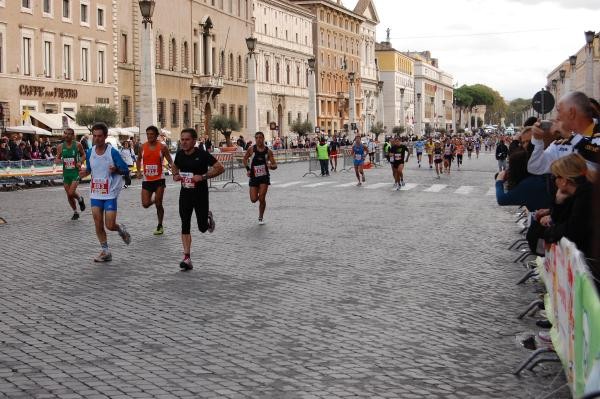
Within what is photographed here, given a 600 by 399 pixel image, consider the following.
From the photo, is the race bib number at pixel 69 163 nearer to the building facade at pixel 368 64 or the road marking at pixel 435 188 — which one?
the road marking at pixel 435 188

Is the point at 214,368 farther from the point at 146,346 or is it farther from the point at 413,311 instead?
the point at 413,311

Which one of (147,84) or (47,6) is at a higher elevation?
(47,6)

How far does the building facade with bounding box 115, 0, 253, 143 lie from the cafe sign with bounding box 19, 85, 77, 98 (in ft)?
22.2

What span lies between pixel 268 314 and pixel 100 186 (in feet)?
15.2

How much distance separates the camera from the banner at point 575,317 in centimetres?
469

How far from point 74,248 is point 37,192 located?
1558 cm

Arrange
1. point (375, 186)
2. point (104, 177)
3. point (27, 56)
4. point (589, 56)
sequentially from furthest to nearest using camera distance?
point (27, 56) → point (589, 56) → point (375, 186) → point (104, 177)

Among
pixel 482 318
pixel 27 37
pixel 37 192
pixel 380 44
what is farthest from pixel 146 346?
pixel 380 44

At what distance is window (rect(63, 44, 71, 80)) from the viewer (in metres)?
50.6

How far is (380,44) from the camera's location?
156 m

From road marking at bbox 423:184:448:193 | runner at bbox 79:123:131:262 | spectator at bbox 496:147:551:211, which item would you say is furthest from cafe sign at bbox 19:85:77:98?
spectator at bbox 496:147:551:211

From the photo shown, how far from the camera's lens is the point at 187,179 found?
12.3 meters

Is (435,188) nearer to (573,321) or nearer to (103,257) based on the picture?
(103,257)

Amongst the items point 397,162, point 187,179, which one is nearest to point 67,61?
point 397,162
